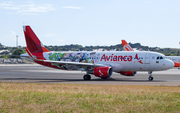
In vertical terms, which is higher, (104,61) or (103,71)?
(104,61)

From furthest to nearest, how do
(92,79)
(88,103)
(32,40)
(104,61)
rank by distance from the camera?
(32,40), (104,61), (92,79), (88,103)

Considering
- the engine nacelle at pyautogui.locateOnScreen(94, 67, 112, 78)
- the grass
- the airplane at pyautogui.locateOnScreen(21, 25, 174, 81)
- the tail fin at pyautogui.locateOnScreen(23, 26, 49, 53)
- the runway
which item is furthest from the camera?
the tail fin at pyautogui.locateOnScreen(23, 26, 49, 53)

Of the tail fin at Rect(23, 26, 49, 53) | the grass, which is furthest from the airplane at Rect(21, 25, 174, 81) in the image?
the grass

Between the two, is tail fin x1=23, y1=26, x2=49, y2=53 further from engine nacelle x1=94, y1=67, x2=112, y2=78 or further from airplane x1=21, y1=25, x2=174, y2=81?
engine nacelle x1=94, y1=67, x2=112, y2=78

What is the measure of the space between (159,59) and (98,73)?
300 inches

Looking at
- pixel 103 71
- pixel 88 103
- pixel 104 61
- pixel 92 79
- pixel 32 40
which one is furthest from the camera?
pixel 32 40

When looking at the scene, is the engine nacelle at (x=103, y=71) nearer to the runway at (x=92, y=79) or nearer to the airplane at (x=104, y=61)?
the airplane at (x=104, y=61)

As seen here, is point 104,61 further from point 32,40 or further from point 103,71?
point 32,40

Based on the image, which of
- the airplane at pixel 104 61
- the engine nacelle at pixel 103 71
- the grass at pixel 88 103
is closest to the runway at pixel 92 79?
the engine nacelle at pixel 103 71

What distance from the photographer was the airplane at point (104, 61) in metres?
33.4

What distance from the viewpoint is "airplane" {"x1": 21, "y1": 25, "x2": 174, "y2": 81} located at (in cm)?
3338

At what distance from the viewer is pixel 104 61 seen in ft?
119

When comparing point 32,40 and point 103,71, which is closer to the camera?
point 103,71

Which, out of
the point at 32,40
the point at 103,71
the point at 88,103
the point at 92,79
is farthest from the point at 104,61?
the point at 88,103
